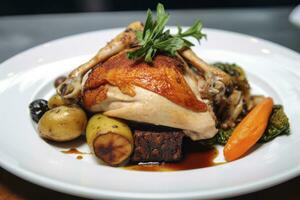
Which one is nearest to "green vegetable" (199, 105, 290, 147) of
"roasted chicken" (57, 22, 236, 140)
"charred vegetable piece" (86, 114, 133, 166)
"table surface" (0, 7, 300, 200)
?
"roasted chicken" (57, 22, 236, 140)

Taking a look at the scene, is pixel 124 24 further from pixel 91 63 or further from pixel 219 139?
pixel 219 139

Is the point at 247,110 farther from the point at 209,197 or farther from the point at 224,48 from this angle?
the point at 209,197

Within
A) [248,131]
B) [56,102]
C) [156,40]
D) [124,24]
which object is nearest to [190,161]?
[248,131]

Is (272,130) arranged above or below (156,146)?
above

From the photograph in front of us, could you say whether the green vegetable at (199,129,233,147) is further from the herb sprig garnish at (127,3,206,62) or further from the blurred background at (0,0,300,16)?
the blurred background at (0,0,300,16)

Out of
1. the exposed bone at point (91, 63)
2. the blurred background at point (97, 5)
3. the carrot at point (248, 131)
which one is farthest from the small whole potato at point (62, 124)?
the blurred background at point (97, 5)
